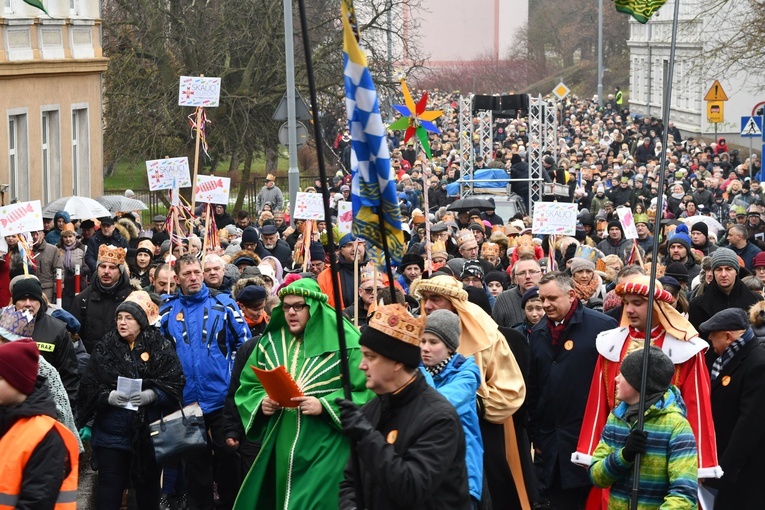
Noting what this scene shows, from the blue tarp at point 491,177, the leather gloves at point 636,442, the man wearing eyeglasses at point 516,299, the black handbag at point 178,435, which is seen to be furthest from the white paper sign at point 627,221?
the blue tarp at point 491,177

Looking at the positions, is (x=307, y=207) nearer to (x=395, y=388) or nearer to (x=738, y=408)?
(x=738, y=408)

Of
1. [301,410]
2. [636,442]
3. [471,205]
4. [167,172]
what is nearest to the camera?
[636,442]

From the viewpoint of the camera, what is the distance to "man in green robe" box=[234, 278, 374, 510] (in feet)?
25.4

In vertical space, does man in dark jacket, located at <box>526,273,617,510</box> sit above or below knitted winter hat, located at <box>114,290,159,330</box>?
below

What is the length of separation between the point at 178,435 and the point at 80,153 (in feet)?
75.7

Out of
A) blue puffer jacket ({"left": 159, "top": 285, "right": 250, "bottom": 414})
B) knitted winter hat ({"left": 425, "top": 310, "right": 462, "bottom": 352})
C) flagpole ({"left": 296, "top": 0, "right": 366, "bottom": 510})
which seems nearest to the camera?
flagpole ({"left": 296, "top": 0, "right": 366, "bottom": 510})

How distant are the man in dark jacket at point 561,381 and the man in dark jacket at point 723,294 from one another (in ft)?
8.84

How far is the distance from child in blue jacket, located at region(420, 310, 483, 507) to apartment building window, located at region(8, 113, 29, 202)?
2068 cm

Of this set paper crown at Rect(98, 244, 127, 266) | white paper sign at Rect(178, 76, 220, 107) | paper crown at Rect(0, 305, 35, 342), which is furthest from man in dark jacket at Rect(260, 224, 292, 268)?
paper crown at Rect(0, 305, 35, 342)

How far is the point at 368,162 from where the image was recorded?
20.6 feet

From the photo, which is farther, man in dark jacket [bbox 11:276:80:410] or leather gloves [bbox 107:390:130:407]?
man in dark jacket [bbox 11:276:80:410]

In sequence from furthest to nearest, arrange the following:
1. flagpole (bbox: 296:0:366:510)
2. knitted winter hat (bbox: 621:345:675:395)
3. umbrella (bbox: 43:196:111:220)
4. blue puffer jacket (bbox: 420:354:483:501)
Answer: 1. umbrella (bbox: 43:196:111:220)
2. blue puffer jacket (bbox: 420:354:483:501)
3. knitted winter hat (bbox: 621:345:675:395)
4. flagpole (bbox: 296:0:366:510)

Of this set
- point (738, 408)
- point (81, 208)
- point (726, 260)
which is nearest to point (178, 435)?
point (738, 408)

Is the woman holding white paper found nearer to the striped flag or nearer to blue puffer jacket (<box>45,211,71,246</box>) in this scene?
the striped flag
